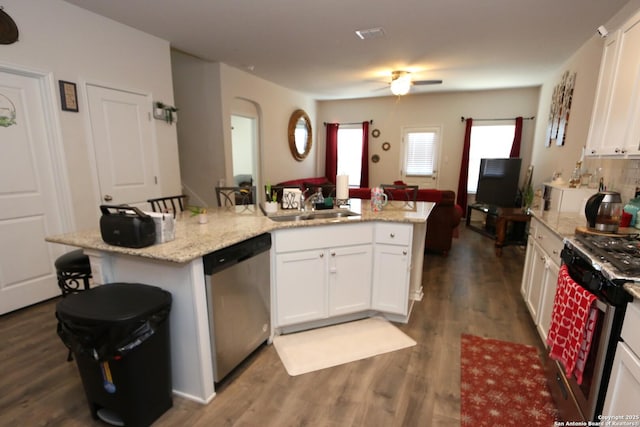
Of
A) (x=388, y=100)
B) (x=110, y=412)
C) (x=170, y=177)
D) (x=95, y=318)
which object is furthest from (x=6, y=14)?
(x=388, y=100)

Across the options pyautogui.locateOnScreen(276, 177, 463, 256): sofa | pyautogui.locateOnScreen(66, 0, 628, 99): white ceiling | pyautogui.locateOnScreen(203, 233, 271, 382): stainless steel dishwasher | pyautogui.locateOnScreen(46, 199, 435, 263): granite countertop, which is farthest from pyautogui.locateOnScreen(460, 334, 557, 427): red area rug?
pyautogui.locateOnScreen(66, 0, 628, 99): white ceiling

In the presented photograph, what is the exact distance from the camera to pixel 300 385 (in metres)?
1.92

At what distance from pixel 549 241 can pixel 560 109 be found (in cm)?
307

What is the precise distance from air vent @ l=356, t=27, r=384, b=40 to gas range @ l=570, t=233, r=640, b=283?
268cm

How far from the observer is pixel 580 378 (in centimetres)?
141

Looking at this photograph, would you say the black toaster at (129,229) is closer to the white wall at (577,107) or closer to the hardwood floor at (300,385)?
the hardwood floor at (300,385)

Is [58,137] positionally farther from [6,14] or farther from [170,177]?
[170,177]

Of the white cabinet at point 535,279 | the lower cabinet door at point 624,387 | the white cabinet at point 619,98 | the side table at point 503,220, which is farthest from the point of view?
the side table at point 503,220

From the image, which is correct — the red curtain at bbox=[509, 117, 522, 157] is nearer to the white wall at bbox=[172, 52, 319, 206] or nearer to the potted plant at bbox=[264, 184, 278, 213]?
the white wall at bbox=[172, 52, 319, 206]

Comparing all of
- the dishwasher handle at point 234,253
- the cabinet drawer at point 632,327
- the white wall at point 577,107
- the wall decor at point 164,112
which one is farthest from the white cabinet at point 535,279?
the wall decor at point 164,112

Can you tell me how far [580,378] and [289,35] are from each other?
12.4 ft

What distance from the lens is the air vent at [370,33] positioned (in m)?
3.28

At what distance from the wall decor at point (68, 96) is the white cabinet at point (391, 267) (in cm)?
300

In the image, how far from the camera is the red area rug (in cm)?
168
